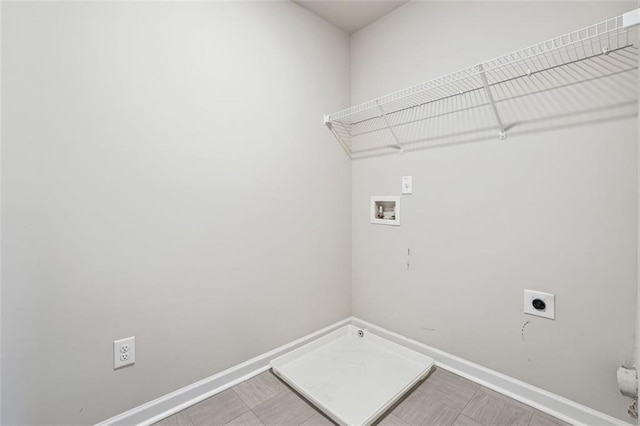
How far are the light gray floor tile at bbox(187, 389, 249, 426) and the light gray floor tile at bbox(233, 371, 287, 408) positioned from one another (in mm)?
35

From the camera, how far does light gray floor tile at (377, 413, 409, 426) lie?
4.13ft

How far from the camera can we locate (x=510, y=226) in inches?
56.2

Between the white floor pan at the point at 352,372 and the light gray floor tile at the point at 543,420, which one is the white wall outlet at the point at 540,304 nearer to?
the light gray floor tile at the point at 543,420

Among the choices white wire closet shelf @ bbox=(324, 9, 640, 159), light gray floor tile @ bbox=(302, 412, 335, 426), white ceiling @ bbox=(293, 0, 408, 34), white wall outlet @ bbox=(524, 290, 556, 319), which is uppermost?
white ceiling @ bbox=(293, 0, 408, 34)

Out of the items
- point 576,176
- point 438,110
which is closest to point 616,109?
point 576,176

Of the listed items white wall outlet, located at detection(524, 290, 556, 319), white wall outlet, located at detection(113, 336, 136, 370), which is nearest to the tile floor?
white wall outlet, located at detection(113, 336, 136, 370)

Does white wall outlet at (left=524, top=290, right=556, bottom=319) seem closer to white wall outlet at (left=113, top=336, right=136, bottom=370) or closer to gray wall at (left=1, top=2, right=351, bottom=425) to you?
gray wall at (left=1, top=2, right=351, bottom=425)

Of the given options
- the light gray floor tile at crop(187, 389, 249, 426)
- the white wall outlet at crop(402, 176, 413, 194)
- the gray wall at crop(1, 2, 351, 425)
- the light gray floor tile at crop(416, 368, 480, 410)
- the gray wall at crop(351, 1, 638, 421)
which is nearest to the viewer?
the gray wall at crop(1, 2, 351, 425)

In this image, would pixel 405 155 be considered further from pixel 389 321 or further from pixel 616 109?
pixel 389 321

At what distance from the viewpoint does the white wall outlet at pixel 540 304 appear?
1.31m

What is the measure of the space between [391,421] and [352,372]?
1.20 ft

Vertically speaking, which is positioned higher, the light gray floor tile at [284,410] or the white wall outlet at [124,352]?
the white wall outlet at [124,352]

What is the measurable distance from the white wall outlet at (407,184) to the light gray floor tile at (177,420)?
1663 millimetres

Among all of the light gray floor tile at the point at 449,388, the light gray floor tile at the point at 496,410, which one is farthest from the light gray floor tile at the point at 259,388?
the light gray floor tile at the point at 496,410
